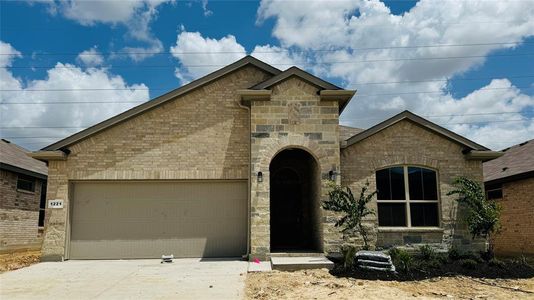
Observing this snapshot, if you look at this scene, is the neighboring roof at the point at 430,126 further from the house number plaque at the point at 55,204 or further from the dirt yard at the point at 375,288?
the house number plaque at the point at 55,204

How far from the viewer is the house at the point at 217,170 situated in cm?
1286

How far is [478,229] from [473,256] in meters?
0.81

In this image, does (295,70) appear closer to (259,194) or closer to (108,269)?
(259,194)

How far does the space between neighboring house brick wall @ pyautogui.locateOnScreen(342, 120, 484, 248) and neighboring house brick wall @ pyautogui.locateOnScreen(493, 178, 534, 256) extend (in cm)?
332

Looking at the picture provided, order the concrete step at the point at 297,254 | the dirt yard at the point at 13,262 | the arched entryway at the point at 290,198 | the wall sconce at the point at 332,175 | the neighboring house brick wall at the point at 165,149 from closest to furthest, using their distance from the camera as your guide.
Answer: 1. the concrete step at the point at 297,254
2. the dirt yard at the point at 13,262
3. the wall sconce at the point at 332,175
4. the neighboring house brick wall at the point at 165,149
5. the arched entryway at the point at 290,198

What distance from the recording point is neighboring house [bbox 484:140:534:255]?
15133 mm

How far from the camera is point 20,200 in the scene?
17.4 m

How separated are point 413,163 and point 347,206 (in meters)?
3.24

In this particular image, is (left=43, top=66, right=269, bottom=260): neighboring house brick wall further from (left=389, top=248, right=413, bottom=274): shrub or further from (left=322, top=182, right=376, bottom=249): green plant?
(left=389, top=248, right=413, bottom=274): shrub

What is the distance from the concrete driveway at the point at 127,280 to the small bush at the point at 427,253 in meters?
5.11

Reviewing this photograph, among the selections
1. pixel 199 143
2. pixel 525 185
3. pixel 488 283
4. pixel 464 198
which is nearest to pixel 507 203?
pixel 525 185

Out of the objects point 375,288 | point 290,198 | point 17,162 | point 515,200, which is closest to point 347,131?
point 290,198

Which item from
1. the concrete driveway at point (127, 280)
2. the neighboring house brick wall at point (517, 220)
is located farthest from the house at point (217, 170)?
the neighboring house brick wall at point (517, 220)

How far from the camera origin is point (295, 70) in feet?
42.4
